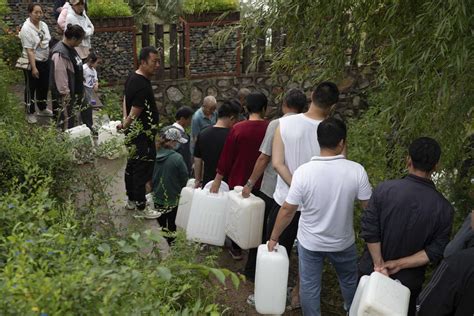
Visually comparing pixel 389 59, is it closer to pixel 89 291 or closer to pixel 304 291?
pixel 304 291

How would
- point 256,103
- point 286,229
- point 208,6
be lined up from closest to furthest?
point 286,229 → point 256,103 → point 208,6

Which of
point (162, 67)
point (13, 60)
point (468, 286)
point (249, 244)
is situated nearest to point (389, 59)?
point (468, 286)

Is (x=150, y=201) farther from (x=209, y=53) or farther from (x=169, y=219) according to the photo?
(x=209, y=53)

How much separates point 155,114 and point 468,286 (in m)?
3.58

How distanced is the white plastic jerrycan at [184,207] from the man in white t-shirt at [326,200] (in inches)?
54.7

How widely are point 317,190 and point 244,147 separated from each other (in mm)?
1325

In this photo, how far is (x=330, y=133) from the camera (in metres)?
4.32

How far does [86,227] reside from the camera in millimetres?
3910

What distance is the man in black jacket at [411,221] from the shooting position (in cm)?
399

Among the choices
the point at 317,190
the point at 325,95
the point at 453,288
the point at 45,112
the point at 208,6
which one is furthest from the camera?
the point at 208,6

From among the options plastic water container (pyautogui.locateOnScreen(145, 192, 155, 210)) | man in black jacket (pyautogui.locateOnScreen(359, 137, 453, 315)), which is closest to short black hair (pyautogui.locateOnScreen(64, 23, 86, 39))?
plastic water container (pyautogui.locateOnScreen(145, 192, 155, 210))

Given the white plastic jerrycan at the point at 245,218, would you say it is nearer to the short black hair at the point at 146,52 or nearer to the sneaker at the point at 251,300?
the sneaker at the point at 251,300

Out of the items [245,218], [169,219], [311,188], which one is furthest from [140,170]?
[311,188]

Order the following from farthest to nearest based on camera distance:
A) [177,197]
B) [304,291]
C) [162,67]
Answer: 1. [162,67]
2. [177,197]
3. [304,291]
